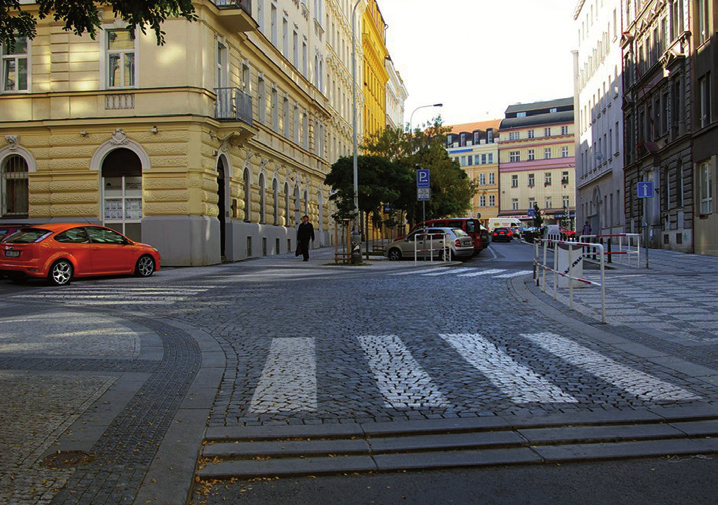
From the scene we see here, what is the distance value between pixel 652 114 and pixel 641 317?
34.1 metres

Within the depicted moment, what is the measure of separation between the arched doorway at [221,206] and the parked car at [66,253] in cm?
763

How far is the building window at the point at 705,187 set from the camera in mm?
30938

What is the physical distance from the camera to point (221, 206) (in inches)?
1082

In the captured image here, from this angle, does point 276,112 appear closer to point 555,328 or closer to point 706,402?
point 555,328

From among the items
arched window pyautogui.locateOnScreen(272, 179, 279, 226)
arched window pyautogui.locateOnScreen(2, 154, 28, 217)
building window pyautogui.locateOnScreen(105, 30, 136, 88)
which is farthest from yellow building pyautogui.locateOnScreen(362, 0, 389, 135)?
arched window pyautogui.locateOnScreen(2, 154, 28, 217)

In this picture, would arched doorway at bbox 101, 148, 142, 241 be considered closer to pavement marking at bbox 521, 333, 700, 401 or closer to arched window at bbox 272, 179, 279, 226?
arched window at bbox 272, 179, 279, 226

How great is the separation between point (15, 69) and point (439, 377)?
2498 cm

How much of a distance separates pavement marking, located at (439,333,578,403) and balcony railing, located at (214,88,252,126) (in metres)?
19.1

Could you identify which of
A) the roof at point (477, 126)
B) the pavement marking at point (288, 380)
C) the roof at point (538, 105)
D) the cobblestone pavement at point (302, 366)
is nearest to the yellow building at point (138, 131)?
the cobblestone pavement at point (302, 366)

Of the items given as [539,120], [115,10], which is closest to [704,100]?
[115,10]

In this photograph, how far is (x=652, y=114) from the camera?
40875mm

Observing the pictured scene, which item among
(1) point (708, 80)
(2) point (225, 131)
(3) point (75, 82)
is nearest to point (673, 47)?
(1) point (708, 80)

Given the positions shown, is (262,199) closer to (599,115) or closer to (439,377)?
(439,377)

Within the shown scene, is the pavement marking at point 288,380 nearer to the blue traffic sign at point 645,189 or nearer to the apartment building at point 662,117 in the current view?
the blue traffic sign at point 645,189
